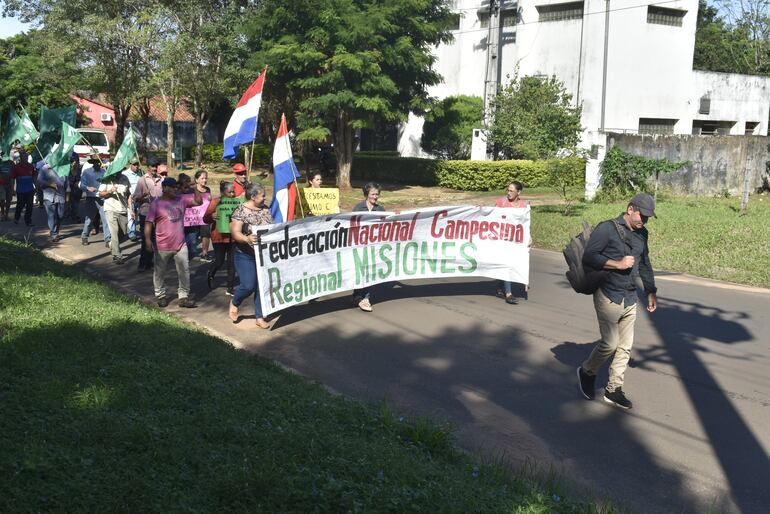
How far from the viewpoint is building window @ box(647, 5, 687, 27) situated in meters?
32.8

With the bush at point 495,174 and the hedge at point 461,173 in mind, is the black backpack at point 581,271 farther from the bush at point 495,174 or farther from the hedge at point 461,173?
the bush at point 495,174

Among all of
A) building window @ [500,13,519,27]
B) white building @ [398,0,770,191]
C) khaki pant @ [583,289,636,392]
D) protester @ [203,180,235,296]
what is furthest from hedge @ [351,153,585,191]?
khaki pant @ [583,289,636,392]

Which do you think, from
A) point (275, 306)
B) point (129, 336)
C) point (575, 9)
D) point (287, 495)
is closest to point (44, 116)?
point (275, 306)

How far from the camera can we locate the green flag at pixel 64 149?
14789 mm

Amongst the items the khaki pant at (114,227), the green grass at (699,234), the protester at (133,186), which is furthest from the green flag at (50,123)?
the green grass at (699,234)

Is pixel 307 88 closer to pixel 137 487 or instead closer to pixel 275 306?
pixel 275 306

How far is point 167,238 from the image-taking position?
10289 mm

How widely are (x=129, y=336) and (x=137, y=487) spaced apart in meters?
3.39

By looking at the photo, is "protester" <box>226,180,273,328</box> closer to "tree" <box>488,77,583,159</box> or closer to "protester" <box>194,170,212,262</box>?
"protester" <box>194,170,212,262</box>

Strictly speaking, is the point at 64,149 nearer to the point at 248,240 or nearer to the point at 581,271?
the point at 248,240

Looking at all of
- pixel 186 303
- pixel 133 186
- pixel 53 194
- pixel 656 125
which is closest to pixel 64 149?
pixel 53 194

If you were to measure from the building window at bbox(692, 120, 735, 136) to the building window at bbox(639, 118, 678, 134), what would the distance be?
4.82ft

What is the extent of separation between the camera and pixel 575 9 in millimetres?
32594

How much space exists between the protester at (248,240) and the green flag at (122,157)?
455 centimetres
